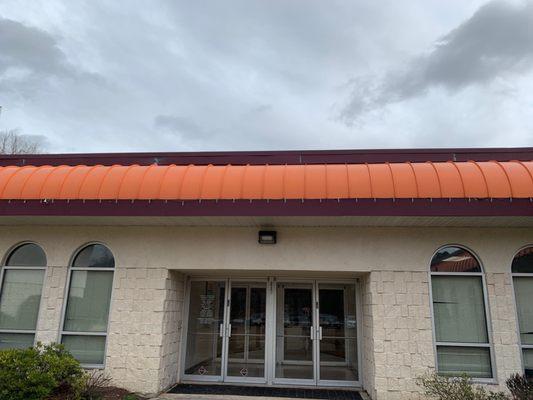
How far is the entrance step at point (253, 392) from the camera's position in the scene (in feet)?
27.0

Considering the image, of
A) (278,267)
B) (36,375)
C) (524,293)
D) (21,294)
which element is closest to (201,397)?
(278,267)

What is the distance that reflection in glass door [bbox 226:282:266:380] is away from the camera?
9.48m

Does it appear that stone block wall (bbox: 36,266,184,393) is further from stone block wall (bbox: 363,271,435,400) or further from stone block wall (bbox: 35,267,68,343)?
stone block wall (bbox: 363,271,435,400)

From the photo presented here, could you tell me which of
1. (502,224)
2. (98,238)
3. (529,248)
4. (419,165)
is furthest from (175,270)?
(529,248)

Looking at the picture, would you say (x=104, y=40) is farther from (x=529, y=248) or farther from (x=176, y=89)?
(x=529, y=248)

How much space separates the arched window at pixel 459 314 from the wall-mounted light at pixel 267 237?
3.28 meters

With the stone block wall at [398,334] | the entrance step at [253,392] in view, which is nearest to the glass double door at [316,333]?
the entrance step at [253,392]

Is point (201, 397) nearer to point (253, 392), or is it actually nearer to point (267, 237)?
point (253, 392)

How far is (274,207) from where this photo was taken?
7191 mm

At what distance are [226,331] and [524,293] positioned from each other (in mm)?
6462

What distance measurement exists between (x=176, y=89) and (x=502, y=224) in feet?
51.5

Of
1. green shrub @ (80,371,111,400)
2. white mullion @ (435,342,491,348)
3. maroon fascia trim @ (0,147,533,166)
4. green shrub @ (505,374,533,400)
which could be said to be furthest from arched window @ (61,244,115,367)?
green shrub @ (505,374,533,400)

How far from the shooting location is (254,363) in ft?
31.2

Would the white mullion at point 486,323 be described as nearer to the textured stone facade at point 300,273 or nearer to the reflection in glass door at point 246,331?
the textured stone facade at point 300,273
